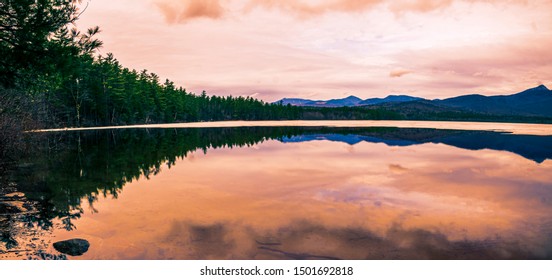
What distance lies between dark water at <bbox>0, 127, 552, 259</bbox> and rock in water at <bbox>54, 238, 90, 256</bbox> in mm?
161

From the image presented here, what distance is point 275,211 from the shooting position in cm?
1479

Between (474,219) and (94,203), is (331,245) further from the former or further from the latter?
(94,203)

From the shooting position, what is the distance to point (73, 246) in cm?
1042

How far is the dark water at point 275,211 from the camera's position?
10727mm

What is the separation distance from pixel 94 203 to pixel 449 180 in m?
19.5

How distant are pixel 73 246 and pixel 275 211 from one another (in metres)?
7.20

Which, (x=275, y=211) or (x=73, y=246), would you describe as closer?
(x=73, y=246)

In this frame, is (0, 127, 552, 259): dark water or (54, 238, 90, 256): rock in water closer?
(54, 238, 90, 256): rock in water

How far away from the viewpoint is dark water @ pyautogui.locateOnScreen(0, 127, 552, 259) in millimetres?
10727

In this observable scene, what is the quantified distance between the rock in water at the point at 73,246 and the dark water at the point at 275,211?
16 centimetres

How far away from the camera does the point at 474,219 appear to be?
14023 mm

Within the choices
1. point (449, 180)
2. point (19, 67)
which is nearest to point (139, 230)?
point (19, 67)

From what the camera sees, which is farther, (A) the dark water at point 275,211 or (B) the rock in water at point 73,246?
(A) the dark water at point 275,211

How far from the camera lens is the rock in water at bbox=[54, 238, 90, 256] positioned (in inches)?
402
